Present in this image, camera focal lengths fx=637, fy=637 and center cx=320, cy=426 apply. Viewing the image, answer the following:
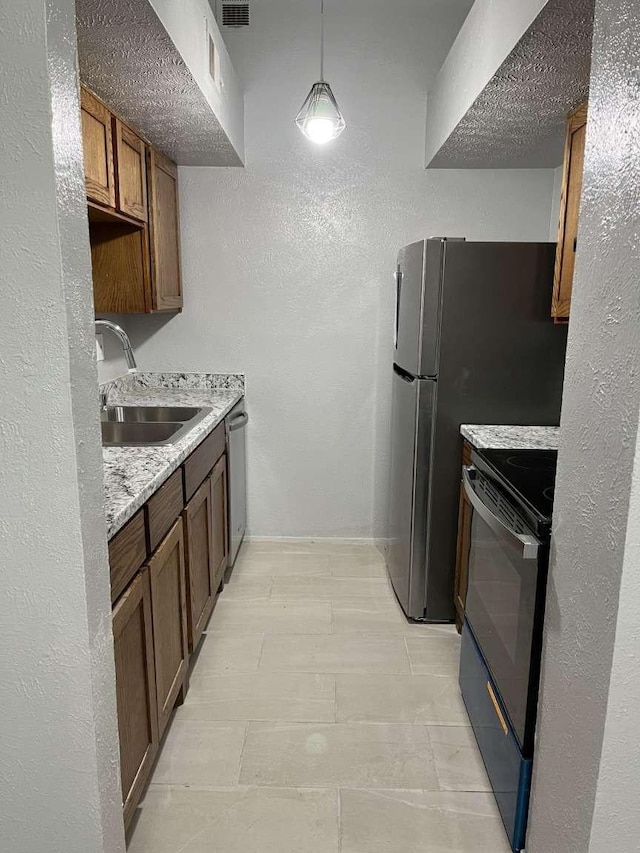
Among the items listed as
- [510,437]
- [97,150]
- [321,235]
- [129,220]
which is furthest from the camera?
[321,235]

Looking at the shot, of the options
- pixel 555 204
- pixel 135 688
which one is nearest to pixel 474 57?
pixel 555 204

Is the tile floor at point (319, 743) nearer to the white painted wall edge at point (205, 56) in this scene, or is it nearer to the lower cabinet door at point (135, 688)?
the lower cabinet door at point (135, 688)

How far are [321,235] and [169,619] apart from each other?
2196 mm

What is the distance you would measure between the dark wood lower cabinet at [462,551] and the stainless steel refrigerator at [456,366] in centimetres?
5

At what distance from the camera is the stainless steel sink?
248 cm

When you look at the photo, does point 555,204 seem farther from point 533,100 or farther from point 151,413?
point 151,413

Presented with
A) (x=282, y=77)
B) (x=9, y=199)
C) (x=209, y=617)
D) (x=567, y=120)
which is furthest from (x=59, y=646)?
(x=282, y=77)

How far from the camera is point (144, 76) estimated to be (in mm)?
2014

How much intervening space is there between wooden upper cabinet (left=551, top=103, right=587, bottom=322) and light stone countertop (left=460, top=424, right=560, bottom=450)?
1.52 feet

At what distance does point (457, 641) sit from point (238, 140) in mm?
2533

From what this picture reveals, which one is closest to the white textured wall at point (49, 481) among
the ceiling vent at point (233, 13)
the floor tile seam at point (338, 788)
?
the floor tile seam at point (338, 788)

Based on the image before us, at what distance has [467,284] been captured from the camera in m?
2.56

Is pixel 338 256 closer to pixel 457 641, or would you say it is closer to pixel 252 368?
pixel 252 368

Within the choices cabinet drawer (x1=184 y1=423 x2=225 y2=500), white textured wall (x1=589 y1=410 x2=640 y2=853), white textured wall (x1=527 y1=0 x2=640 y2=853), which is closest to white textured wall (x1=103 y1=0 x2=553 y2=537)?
cabinet drawer (x1=184 y1=423 x2=225 y2=500)
